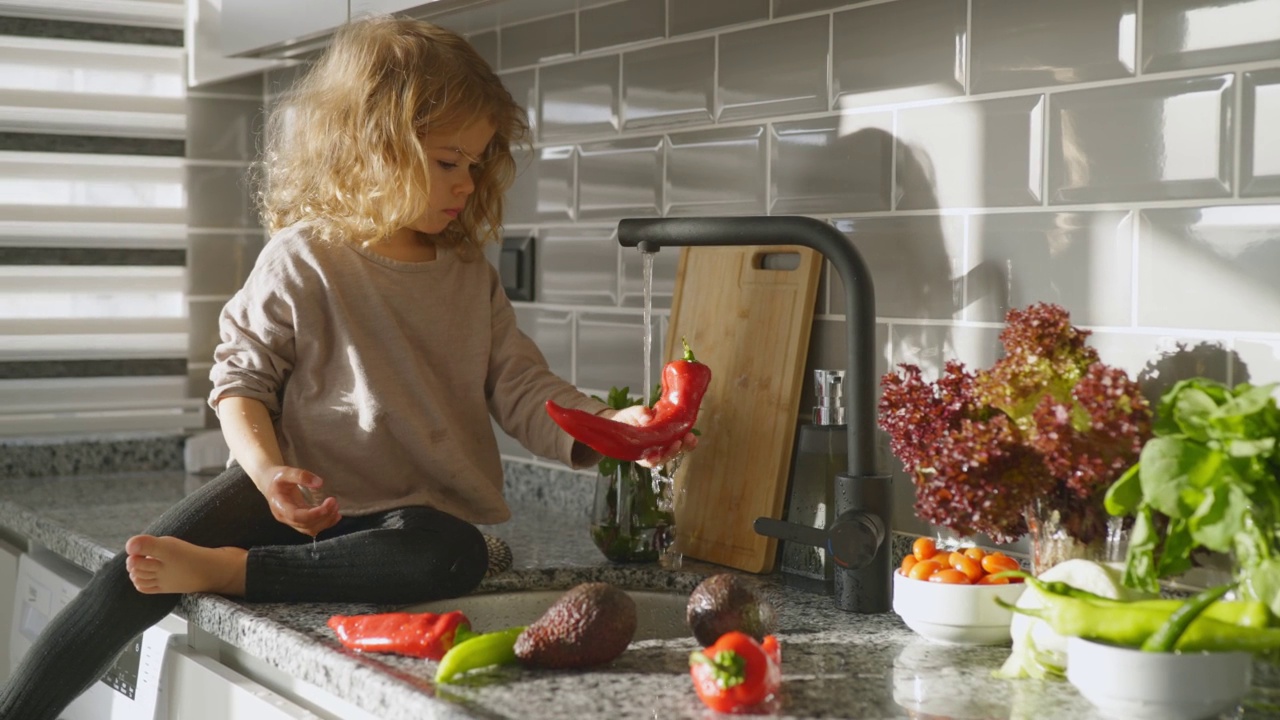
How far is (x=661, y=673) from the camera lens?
103cm

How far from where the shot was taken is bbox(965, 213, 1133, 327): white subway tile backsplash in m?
1.17

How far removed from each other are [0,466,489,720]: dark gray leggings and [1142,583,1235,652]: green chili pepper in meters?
0.68

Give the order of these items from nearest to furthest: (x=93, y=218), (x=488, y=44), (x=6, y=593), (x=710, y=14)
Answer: (x=710, y=14)
(x=6, y=593)
(x=488, y=44)
(x=93, y=218)

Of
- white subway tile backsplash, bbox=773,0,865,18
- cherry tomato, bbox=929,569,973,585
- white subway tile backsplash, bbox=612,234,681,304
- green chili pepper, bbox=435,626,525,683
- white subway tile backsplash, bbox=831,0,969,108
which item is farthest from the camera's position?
white subway tile backsplash, bbox=612,234,681,304

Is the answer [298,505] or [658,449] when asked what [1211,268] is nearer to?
[658,449]

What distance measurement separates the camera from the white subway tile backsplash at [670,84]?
1.59 meters

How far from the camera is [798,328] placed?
4.67 ft

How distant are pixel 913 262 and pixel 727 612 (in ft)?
1.48

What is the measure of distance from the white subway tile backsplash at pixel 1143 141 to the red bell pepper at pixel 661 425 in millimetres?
385

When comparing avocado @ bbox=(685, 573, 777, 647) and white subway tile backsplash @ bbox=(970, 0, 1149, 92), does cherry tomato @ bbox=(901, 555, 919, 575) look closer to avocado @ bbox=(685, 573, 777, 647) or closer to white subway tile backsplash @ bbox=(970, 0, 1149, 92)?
avocado @ bbox=(685, 573, 777, 647)

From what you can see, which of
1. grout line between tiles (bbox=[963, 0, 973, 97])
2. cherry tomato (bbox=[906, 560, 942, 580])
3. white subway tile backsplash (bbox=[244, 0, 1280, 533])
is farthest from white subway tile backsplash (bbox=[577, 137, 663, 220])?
cherry tomato (bbox=[906, 560, 942, 580])

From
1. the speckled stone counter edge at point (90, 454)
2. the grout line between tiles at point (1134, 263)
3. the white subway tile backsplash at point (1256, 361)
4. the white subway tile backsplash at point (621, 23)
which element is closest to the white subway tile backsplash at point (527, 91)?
the white subway tile backsplash at point (621, 23)

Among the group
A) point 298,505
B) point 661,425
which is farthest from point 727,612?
point 298,505

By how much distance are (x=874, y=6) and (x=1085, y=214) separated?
0.34m
